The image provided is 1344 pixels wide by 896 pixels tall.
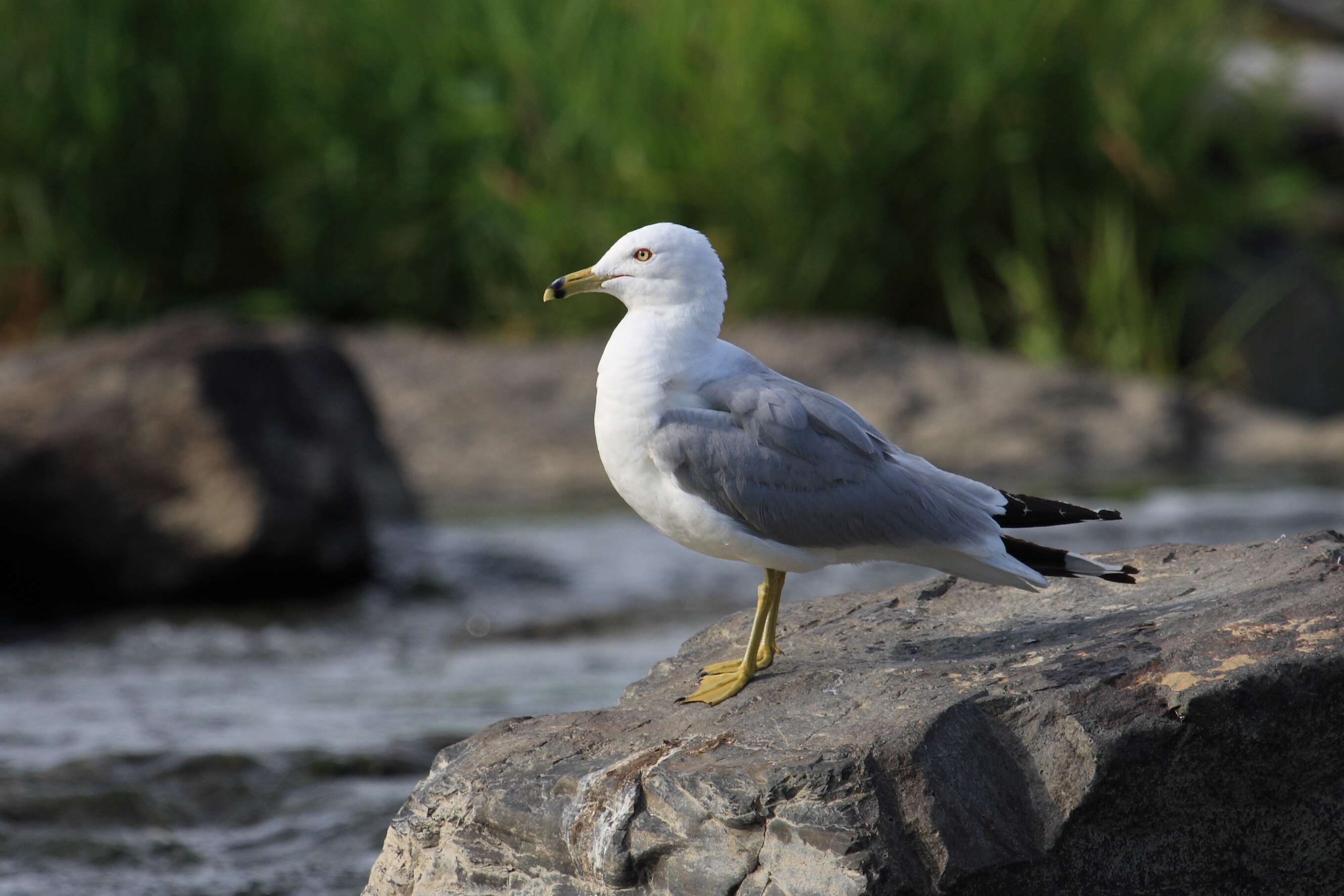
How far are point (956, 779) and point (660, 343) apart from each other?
3.44 ft

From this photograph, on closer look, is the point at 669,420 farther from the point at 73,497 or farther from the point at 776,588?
the point at 73,497

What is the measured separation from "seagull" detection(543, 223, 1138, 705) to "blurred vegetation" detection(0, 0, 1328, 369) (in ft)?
23.7

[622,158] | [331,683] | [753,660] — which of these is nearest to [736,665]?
→ [753,660]

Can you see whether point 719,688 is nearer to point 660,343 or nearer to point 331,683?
point 660,343

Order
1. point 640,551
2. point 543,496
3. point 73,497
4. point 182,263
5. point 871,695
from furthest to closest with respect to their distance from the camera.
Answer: point 182,263, point 543,496, point 640,551, point 73,497, point 871,695

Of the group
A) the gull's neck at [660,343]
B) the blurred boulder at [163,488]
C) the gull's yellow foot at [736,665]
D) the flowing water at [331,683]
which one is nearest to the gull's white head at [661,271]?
the gull's neck at [660,343]

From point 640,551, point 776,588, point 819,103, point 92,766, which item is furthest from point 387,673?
point 819,103

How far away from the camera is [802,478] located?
3.14m

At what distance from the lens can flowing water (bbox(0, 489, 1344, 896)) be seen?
4164 mm

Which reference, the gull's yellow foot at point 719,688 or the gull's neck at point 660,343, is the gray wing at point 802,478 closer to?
the gull's neck at point 660,343

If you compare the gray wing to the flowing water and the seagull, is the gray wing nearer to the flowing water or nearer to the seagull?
the seagull

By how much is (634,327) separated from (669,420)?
26 cm

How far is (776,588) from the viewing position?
326 centimetres

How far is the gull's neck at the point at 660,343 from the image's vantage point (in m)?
3.19
